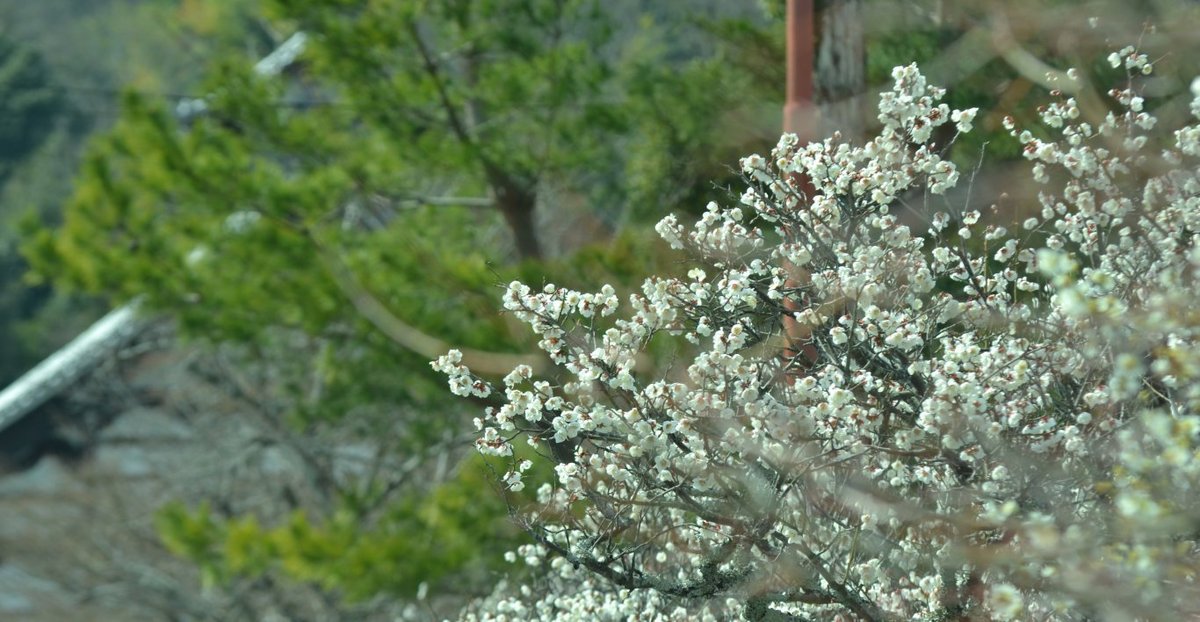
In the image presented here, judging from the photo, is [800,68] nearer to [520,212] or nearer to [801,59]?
[801,59]

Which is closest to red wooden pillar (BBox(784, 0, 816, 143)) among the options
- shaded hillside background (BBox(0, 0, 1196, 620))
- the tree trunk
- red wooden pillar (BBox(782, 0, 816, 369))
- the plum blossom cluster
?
red wooden pillar (BBox(782, 0, 816, 369))

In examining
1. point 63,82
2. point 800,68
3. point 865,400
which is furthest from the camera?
point 63,82

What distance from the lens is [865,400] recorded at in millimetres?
4238

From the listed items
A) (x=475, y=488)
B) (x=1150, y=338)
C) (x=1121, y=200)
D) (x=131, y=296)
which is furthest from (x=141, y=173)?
(x=1150, y=338)

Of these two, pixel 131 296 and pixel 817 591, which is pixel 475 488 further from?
pixel 817 591

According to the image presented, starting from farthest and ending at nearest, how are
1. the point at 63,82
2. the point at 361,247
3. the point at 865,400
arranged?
the point at 63,82 → the point at 361,247 → the point at 865,400

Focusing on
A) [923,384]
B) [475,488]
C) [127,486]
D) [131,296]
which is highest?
[923,384]

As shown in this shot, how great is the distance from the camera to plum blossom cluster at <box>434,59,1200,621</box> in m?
3.71

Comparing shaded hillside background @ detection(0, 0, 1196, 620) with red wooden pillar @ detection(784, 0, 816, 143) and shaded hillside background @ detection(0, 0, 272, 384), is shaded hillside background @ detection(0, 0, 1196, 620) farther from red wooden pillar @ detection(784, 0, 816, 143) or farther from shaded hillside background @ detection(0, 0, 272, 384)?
shaded hillside background @ detection(0, 0, 272, 384)

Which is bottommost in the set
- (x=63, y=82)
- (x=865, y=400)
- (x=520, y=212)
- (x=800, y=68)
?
(x=63, y=82)

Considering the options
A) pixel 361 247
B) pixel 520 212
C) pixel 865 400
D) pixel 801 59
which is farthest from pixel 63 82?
pixel 865 400

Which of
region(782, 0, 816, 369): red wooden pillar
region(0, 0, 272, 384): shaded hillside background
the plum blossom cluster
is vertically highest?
region(782, 0, 816, 369): red wooden pillar

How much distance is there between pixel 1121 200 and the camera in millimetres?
4301

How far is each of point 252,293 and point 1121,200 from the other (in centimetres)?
809
